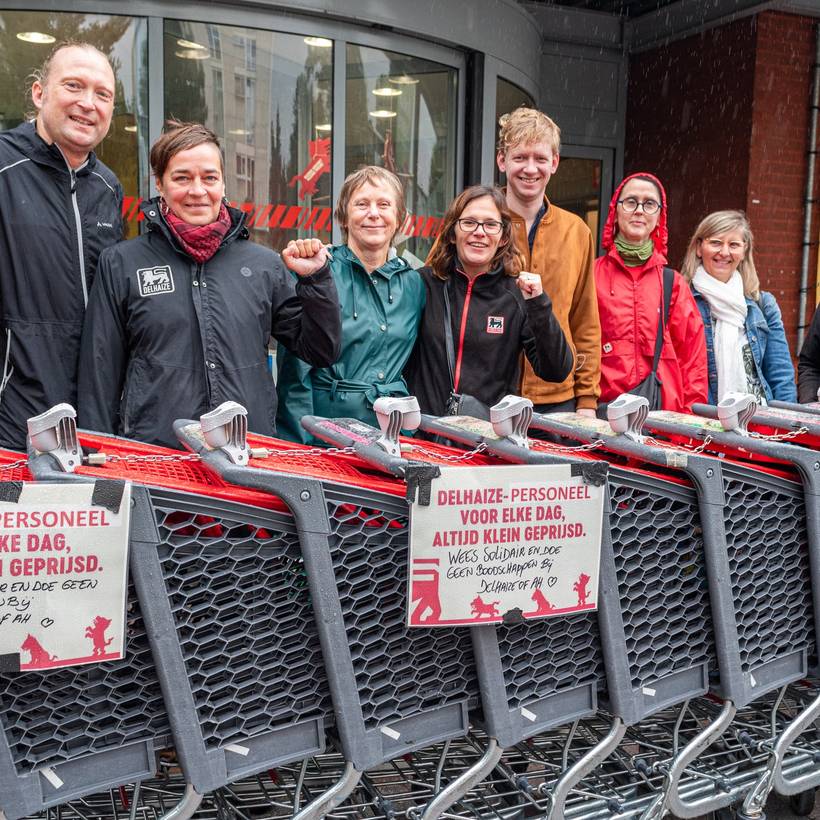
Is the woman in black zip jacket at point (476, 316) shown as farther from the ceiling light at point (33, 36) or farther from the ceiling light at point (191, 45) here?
the ceiling light at point (33, 36)

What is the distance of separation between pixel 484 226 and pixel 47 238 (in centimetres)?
139

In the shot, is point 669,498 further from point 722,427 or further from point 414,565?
point 414,565

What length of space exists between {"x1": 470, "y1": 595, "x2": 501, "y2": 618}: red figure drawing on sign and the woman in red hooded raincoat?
1.93 m

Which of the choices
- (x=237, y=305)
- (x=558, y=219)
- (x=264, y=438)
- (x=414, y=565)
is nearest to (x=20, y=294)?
(x=237, y=305)

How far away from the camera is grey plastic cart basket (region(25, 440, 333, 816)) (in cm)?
189

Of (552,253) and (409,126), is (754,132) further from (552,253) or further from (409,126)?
(552,253)

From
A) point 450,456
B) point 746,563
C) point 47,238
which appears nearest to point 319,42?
point 47,238

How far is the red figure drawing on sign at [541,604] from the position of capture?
7.30 feet

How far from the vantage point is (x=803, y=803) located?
127 inches

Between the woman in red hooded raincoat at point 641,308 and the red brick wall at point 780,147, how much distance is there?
6043 millimetres

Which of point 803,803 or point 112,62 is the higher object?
point 112,62

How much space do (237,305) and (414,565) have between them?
1.23m

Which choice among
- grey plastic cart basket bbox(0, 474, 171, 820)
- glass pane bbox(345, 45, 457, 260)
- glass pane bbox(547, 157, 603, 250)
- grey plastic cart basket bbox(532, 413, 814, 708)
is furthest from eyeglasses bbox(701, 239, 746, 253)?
glass pane bbox(547, 157, 603, 250)

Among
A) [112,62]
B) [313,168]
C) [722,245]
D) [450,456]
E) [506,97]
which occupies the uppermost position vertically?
[506,97]
